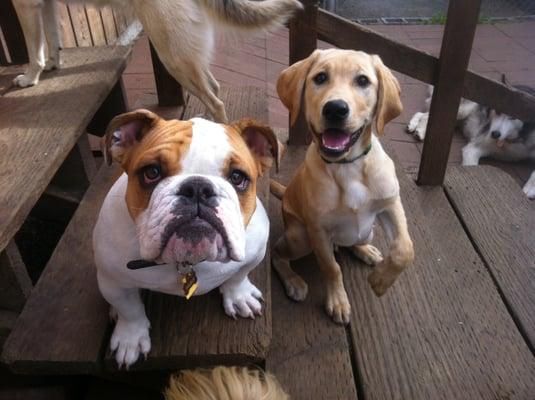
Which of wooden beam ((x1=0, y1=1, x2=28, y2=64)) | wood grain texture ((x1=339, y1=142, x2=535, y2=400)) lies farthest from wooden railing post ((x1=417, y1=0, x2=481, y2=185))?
wooden beam ((x1=0, y1=1, x2=28, y2=64))

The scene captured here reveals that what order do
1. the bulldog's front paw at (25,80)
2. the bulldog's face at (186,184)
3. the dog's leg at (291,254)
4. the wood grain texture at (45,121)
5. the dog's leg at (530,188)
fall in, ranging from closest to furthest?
the bulldog's face at (186,184), the wood grain texture at (45,121), the dog's leg at (291,254), the bulldog's front paw at (25,80), the dog's leg at (530,188)

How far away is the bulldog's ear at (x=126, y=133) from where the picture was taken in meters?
1.15

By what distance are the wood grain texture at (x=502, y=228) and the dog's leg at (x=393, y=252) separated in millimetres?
525

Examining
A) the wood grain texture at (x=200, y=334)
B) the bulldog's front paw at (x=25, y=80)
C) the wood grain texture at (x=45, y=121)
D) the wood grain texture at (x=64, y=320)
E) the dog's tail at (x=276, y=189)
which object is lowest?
the dog's tail at (x=276, y=189)

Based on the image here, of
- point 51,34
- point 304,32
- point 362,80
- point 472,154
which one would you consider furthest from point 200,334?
point 472,154

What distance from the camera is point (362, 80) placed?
4.67 feet

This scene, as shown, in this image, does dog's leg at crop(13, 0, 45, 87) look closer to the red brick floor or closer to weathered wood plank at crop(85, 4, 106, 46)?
the red brick floor

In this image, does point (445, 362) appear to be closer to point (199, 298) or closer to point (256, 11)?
point (199, 298)

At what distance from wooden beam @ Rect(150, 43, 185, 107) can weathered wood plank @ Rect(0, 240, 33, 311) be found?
4.04 feet

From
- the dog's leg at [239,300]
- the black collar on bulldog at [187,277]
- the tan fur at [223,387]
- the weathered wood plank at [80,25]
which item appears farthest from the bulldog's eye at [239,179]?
the weathered wood plank at [80,25]

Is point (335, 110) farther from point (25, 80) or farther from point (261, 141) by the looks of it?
point (25, 80)

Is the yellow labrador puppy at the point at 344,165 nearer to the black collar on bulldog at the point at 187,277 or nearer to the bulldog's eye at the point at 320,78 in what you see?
the bulldog's eye at the point at 320,78

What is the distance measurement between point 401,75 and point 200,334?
3.55 meters

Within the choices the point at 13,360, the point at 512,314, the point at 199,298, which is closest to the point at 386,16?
the point at 512,314
